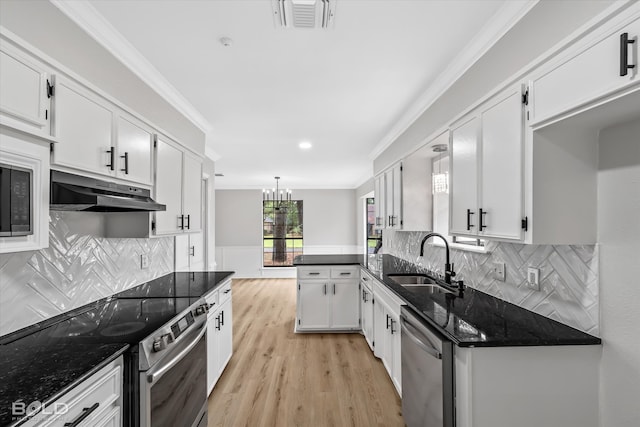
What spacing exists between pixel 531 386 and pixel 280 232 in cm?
760

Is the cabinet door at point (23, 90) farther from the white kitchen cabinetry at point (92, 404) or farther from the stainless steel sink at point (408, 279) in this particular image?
the stainless steel sink at point (408, 279)

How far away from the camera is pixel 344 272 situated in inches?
157

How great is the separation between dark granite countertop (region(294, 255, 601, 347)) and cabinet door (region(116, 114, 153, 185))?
1.97m

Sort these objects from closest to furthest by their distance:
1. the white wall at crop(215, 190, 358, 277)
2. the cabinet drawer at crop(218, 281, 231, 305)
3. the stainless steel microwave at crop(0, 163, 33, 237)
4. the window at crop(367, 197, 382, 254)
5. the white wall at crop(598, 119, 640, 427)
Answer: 1. the stainless steel microwave at crop(0, 163, 33, 237)
2. the white wall at crop(598, 119, 640, 427)
3. the cabinet drawer at crop(218, 281, 231, 305)
4. the window at crop(367, 197, 382, 254)
5. the white wall at crop(215, 190, 358, 277)

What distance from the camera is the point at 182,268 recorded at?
11.7 feet

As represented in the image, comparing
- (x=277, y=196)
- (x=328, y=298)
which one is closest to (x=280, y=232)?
(x=277, y=196)

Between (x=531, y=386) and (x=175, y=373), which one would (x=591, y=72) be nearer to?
(x=531, y=386)

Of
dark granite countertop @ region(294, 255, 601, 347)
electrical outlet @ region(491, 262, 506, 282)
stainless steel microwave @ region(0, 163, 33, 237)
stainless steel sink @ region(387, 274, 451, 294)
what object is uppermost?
stainless steel microwave @ region(0, 163, 33, 237)

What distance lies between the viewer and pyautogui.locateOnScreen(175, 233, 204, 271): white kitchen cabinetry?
11.3ft

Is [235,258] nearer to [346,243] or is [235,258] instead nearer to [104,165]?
[346,243]

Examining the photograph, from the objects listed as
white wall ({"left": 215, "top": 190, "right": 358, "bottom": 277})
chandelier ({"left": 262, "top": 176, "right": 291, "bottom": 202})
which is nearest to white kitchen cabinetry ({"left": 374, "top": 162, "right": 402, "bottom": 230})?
white wall ({"left": 215, "top": 190, "right": 358, "bottom": 277})

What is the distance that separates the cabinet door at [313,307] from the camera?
13.2 feet

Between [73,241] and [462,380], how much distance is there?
2.30 m

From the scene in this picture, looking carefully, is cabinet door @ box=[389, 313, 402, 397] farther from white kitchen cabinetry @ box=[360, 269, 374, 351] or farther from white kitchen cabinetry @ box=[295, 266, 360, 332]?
white kitchen cabinetry @ box=[295, 266, 360, 332]
